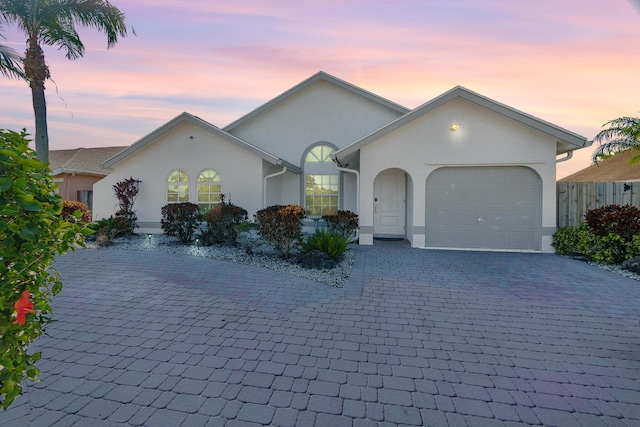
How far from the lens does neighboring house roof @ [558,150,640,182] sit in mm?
20938

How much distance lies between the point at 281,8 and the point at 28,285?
8366 mm

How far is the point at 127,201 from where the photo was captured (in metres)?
12.9

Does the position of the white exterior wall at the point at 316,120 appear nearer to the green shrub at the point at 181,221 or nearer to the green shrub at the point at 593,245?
the green shrub at the point at 181,221

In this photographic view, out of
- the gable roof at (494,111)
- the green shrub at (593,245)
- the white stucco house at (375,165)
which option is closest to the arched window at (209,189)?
the white stucco house at (375,165)

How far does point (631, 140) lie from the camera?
15305 mm

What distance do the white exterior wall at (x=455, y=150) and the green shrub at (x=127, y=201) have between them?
28.6 ft

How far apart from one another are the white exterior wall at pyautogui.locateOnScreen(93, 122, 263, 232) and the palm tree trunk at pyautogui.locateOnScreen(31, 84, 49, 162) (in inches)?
90.8

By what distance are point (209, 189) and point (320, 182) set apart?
4.76 meters

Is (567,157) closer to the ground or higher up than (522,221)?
higher up

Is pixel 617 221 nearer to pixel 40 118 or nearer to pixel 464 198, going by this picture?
pixel 464 198

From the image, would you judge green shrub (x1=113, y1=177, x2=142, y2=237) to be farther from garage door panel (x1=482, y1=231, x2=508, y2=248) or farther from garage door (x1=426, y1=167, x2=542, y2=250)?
garage door panel (x1=482, y1=231, x2=508, y2=248)

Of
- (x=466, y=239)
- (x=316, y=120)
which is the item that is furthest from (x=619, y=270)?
(x=316, y=120)

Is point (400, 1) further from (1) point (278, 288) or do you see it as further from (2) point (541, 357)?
(2) point (541, 357)

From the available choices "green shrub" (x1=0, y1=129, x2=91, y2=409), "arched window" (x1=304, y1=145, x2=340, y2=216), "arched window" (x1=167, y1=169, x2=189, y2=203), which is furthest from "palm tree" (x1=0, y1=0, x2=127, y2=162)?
"green shrub" (x1=0, y1=129, x2=91, y2=409)
